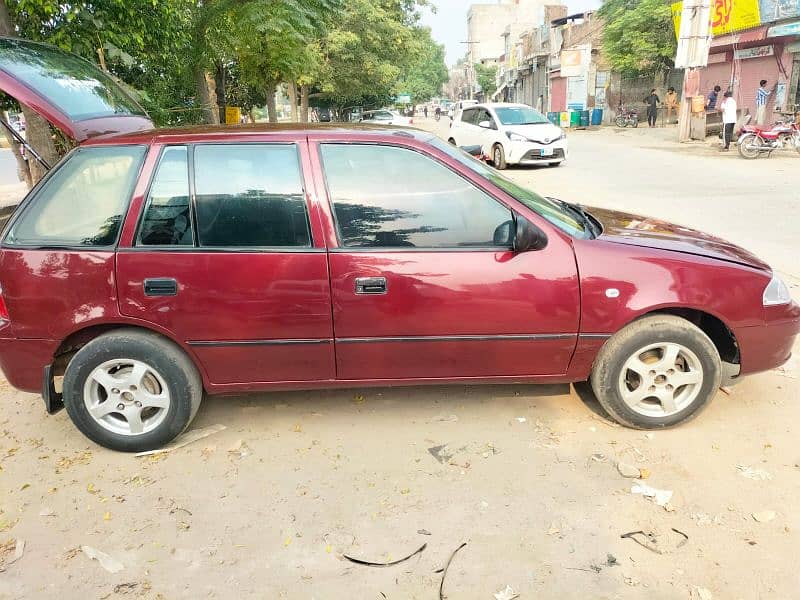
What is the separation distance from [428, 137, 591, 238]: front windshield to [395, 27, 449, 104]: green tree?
1506 inches

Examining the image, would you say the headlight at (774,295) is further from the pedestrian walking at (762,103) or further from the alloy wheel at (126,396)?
the pedestrian walking at (762,103)

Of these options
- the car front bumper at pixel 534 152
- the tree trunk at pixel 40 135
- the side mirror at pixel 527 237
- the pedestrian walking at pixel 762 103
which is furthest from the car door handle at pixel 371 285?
the pedestrian walking at pixel 762 103

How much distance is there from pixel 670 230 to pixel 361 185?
1928mm

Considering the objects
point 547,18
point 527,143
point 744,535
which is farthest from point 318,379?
point 547,18

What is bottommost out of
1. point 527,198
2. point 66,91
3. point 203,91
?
point 527,198

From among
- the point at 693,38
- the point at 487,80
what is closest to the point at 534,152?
the point at 693,38

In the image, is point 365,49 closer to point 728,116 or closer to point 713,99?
point 713,99

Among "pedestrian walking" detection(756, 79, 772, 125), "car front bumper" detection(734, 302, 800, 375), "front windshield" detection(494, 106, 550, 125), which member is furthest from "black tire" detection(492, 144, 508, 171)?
"car front bumper" detection(734, 302, 800, 375)

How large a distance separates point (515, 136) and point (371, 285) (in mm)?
13041

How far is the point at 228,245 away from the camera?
10.4ft

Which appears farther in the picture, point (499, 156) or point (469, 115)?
point (469, 115)

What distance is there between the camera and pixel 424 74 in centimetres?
9969

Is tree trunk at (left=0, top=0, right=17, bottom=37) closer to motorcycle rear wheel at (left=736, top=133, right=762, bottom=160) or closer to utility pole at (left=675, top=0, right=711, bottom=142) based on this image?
motorcycle rear wheel at (left=736, top=133, right=762, bottom=160)

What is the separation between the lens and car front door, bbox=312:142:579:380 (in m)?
3.16
